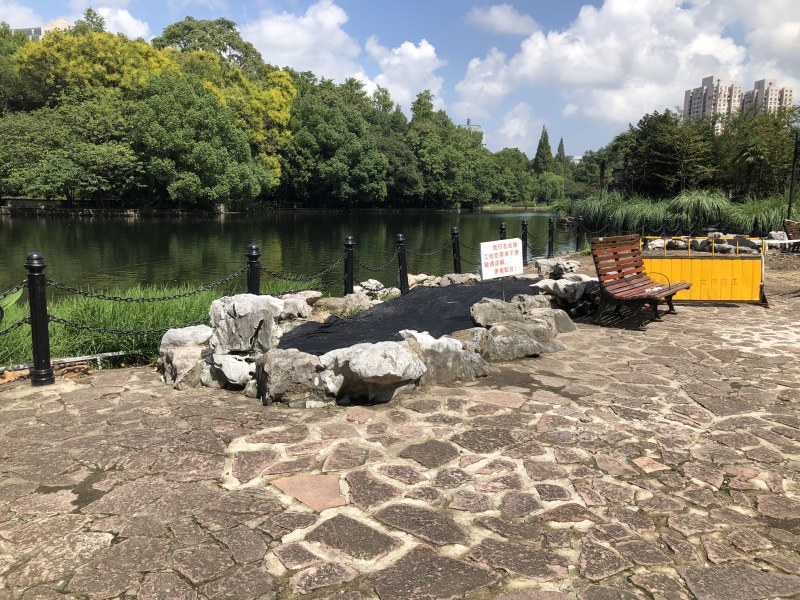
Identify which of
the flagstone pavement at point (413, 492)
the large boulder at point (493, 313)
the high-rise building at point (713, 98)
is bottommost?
the flagstone pavement at point (413, 492)

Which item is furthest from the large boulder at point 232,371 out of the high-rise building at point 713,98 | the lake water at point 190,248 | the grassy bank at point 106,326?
the high-rise building at point 713,98

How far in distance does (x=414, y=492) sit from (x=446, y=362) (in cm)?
210

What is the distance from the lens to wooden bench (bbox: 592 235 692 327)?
25.4 feet

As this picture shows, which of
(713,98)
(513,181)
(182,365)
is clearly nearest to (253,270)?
(182,365)

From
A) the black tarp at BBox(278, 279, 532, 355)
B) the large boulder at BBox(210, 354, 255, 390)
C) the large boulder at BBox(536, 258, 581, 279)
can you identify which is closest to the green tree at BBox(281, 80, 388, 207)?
the large boulder at BBox(536, 258, 581, 279)

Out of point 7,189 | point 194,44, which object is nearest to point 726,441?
point 7,189

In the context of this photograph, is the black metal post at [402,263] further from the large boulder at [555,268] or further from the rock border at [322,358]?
the rock border at [322,358]

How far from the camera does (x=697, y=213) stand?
2155 centimetres

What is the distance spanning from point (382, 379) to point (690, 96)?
80895 mm

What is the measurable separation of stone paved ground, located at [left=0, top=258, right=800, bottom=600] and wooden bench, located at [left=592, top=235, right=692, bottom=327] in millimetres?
2495

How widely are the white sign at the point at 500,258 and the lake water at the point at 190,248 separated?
3.85 metres

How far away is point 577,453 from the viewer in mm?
3826

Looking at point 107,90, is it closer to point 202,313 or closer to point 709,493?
point 202,313

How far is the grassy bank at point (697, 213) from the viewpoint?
1931cm
